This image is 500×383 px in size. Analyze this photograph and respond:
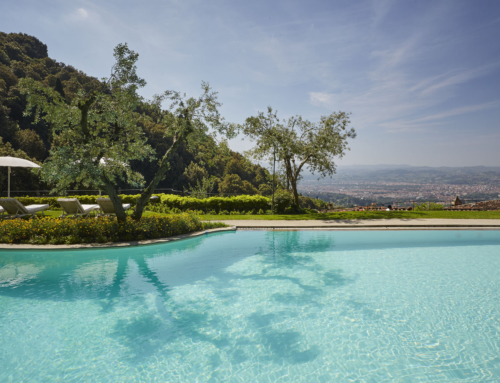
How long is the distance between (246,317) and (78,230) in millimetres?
7627

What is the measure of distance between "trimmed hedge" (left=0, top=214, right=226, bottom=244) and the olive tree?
10240mm

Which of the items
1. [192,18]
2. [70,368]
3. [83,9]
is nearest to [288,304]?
[70,368]

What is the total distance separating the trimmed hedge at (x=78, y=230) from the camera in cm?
948

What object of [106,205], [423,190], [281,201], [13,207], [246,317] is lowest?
[246,317]

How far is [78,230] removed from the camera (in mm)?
9867

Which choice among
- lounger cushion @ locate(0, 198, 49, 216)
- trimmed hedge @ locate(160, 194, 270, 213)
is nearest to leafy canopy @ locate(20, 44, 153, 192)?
lounger cushion @ locate(0, 198, 49, 216)

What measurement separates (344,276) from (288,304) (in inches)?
97.9

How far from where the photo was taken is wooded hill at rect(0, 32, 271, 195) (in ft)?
125

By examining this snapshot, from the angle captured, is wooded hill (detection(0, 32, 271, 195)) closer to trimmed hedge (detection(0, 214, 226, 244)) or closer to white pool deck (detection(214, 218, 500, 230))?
white pool deck (detection(214, 218, 500, 230))

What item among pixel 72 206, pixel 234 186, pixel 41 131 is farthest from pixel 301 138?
pixel 41 131

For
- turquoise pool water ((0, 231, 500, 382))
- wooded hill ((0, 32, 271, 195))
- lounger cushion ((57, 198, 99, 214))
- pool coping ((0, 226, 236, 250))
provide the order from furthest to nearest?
wooded hill ((0, 32, 271, 195)), lounger cushion ((57, 198, 99, 214)), pool coping ((0, 226, 236, 250)), turquoise pool water ((0, 231, 500, 382))

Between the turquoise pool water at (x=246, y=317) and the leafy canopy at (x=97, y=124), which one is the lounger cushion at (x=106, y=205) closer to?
the leafy canopy at (x=97, y=124)

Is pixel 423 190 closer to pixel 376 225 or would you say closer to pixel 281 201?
pixel 281 201

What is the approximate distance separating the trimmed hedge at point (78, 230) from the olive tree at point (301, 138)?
1024cm
